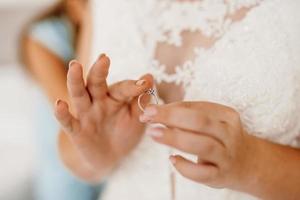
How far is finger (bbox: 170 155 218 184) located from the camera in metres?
0.53

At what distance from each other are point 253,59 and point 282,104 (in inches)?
2.8

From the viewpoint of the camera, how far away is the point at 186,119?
0.52 meters

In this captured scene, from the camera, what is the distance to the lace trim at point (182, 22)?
737 mm

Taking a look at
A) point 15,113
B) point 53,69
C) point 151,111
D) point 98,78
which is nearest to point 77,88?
point 98,78

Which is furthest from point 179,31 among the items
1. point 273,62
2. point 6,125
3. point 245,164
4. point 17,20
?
point 17,20

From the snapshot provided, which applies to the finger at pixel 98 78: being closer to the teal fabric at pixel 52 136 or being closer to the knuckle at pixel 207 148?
the knuckle at pixel 207 148

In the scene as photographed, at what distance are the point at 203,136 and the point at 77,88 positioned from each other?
19 centimetres

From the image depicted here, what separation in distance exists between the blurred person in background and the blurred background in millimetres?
107

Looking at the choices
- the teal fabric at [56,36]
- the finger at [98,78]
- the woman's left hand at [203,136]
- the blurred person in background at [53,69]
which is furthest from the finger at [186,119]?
the teal fabric at [56,36]

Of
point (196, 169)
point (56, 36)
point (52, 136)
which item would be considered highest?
point (56, 36)

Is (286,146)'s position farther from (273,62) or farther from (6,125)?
(6,125)

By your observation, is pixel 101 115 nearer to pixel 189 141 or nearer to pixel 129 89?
pixel 129 89

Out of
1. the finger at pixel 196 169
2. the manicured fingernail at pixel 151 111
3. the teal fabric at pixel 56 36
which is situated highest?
the teal fabric at pixel 56 36

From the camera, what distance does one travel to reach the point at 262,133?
69 cm
